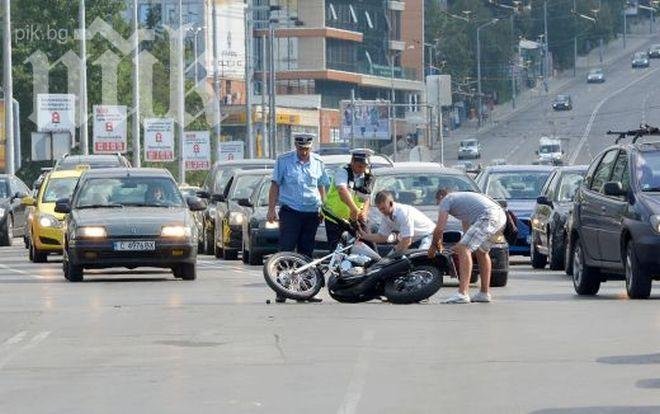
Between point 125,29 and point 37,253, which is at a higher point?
point 125,29

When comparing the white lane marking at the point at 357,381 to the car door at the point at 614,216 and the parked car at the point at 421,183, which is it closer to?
the car door at the point at 614,216

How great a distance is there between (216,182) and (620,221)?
65.3 ft

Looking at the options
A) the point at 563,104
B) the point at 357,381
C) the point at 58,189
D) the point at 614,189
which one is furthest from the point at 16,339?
the point at 563,104

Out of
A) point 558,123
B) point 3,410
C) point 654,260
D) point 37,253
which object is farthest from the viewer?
point 558,123

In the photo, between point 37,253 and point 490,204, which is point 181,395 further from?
point 37,253

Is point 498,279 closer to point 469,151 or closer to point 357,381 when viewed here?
point 357,381

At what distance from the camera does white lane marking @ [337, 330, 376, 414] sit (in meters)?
13.3

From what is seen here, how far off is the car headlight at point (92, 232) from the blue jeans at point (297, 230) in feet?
16.3

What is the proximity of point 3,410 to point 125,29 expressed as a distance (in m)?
102

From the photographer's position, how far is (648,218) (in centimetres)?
2331

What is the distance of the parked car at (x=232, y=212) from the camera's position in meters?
37.8

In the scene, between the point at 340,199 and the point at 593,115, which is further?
the point at 593,115

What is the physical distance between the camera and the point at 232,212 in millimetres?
38000

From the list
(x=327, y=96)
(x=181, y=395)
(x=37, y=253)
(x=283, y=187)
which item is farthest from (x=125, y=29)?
(x=181, y=395)
